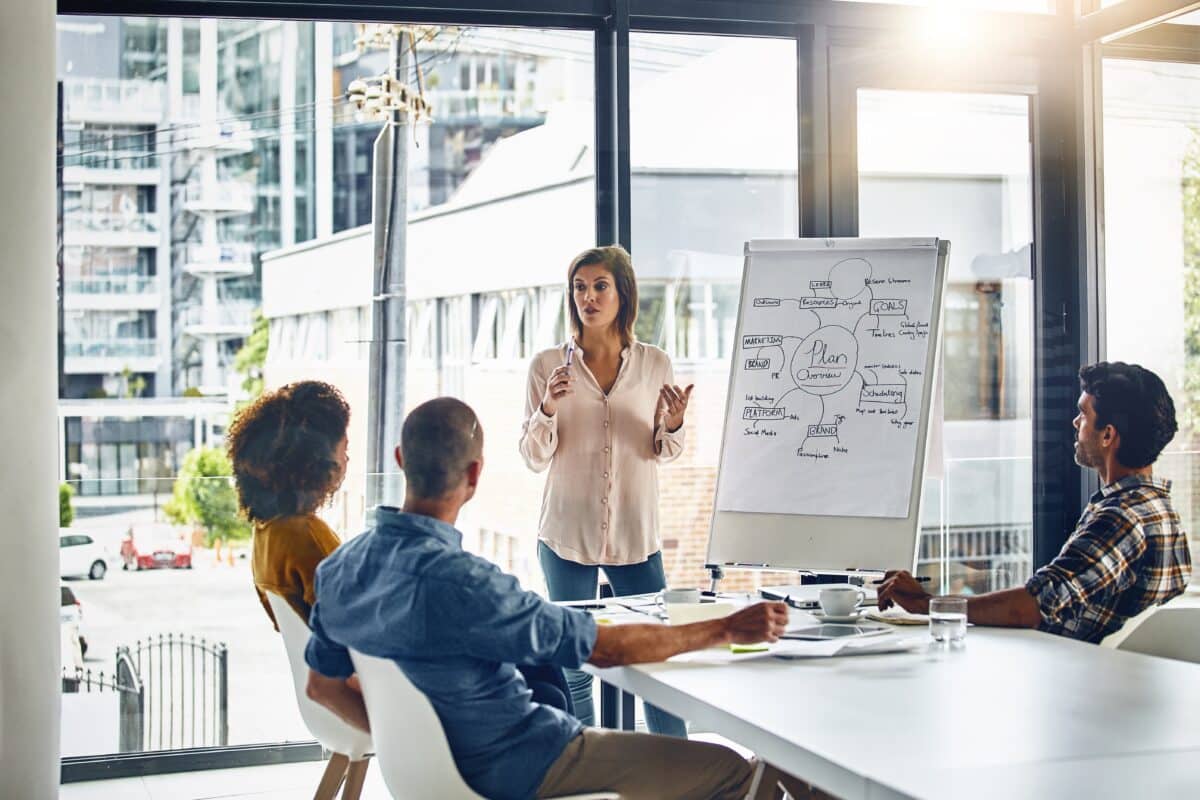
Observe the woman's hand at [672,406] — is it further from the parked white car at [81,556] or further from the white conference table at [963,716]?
the parked white car at [81,556]

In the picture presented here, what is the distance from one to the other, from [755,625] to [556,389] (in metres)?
1.31

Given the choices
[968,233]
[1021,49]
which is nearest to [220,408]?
[968,233]

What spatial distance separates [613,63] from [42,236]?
1738 mm

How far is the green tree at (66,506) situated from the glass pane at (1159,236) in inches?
128

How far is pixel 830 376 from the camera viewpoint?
3.58 metres

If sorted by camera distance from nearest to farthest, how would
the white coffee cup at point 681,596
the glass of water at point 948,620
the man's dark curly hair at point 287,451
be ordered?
the glass of water at point 948,620 → the man's dark curly hair at point 287,451 → the white coffee cup at point 681,596

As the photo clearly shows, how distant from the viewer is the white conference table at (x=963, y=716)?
→ 5.49ft

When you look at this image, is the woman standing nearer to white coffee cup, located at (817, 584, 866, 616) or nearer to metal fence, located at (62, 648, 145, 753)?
white coffee cup, located at (817, 584, 866, 616)

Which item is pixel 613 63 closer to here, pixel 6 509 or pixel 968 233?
pixel 968 233

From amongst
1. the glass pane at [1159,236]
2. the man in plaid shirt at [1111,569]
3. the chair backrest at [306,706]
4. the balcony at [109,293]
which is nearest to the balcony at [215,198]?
the balcony at [109,293]

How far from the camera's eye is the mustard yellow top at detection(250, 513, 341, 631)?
2.70 m

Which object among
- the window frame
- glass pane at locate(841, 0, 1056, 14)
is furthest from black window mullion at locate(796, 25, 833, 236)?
glass pane at locate(841, 0, 1056, 14)

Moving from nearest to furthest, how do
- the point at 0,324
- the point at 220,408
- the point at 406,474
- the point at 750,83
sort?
the point at 406,474
the point at 0,324
the point at 220,408
the point at 750,83

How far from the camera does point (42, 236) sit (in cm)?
347
